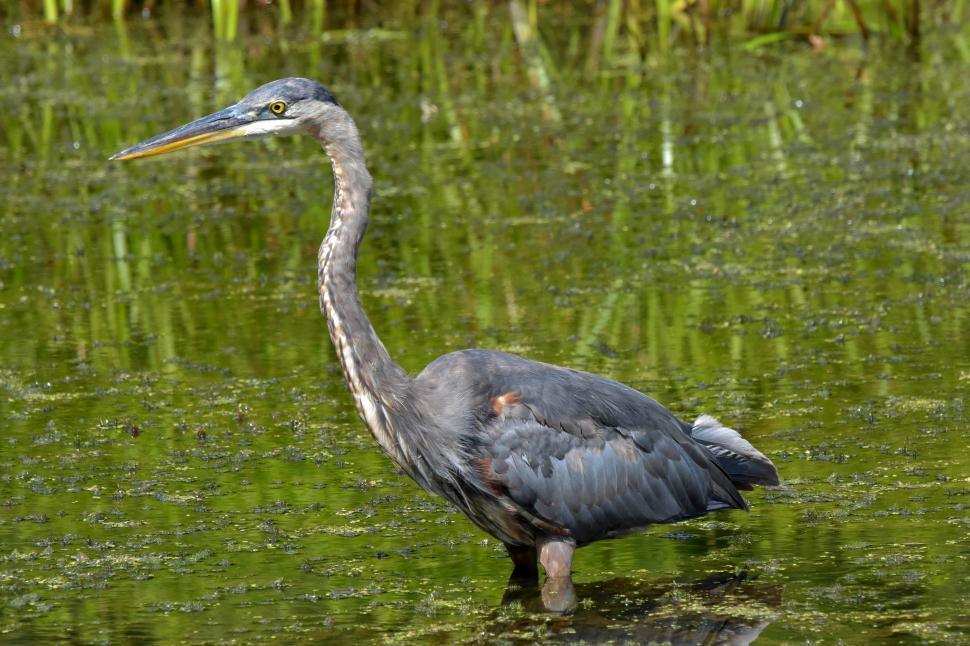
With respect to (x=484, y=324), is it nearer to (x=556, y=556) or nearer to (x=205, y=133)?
(x=205, y=133)

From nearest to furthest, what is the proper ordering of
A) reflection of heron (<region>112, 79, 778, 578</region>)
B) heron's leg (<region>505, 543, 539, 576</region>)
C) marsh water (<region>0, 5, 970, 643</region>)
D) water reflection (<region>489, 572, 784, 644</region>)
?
water reflection (<region>489, 572, 784, 644</region>)
marsh water (<region>0, 5, 970, 643</region>)
reflection of heron (<region>112, 79, 778, 578</region>)
heron's leg (<region>505, 543, 539, 576</region>)

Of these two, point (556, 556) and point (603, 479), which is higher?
point (603, 479)

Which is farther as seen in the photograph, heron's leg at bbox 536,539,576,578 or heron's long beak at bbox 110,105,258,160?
heron's long beak at bbox 110,105,258,160

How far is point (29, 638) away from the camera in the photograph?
180 inches

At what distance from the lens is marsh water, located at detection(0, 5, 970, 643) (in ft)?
15.9

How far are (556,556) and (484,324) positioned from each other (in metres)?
2.71

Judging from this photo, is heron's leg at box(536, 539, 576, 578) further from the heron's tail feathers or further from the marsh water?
the heron's tail feathers

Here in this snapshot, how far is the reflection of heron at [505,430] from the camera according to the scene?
496cm

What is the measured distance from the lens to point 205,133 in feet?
17.5

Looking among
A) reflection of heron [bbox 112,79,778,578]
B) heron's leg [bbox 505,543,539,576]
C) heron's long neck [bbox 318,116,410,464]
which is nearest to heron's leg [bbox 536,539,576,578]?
reflection of heron [bbox 112,79,778,578]

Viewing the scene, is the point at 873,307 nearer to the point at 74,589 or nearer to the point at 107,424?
the point at 107,424

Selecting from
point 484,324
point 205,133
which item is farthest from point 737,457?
point 484,324

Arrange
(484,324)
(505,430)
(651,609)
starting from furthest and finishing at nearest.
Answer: (484,324)
(505,430)
(651,609)

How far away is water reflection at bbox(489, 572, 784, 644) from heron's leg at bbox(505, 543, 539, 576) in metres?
0.16
